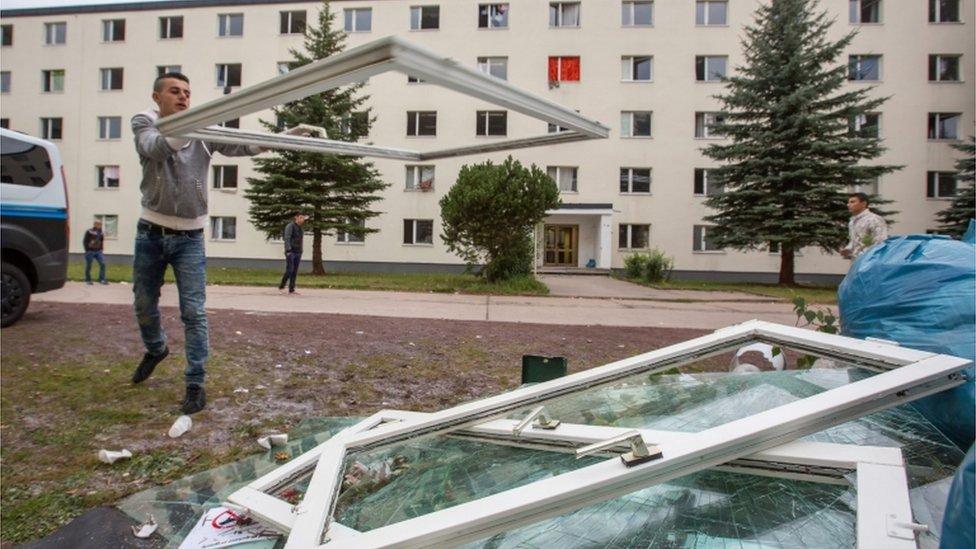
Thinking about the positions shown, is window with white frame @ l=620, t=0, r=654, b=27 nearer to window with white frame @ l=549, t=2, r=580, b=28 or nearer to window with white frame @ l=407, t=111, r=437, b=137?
window with white frame @ l=549, t=2, r=580, b=28

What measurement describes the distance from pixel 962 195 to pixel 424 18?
23.7 meters

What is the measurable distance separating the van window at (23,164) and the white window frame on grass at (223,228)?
829 inches

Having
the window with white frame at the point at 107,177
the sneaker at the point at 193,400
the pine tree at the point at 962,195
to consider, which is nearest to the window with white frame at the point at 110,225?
the window with white frame at the point at 107,177

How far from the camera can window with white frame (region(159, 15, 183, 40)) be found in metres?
26.3

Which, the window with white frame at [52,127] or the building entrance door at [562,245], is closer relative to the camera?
the building entrance door at [562,245]

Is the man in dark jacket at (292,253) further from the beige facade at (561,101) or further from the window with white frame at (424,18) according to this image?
the window with white frame at (424,18)

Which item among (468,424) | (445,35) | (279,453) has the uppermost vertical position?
(445,35)

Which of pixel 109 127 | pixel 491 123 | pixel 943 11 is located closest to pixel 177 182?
pixel 491 123

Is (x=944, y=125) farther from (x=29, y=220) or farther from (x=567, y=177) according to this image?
(x=29, y=220)

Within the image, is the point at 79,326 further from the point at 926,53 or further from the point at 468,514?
the point at 926,53

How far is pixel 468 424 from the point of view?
6.06 ft

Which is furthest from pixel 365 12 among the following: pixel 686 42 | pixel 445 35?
pixel 686 42

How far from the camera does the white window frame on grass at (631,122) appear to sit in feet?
79.0

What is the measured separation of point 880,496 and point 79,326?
6562 millimetres
